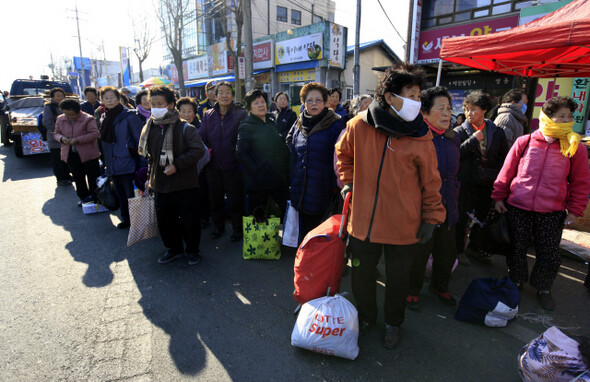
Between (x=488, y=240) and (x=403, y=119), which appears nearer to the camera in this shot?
(x=403, y=119)

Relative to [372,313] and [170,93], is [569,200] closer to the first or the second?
[372,313]

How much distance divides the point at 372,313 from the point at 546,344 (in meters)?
1.11

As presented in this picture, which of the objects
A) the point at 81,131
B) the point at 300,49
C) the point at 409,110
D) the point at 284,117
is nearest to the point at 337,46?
the point at 300,49

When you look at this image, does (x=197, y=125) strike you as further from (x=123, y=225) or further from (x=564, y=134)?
(x=564, y=134)

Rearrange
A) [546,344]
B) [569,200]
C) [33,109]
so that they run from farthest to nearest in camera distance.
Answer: [33,109] → [569,200] → [546,344]

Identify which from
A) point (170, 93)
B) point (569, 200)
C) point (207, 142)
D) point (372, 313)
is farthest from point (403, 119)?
point (207, 142)

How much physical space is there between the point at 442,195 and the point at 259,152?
2176 millimetres

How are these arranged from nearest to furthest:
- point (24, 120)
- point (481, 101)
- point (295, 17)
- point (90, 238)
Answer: point (481, 101) < point (90, 238) < point (24, 120) < point (295, 17)

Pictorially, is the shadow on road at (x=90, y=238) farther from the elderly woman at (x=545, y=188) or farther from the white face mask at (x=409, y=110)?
the elderly woman at (x=545, y=188)

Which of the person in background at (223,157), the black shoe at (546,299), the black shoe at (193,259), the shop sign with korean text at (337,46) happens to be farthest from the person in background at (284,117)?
the shop sign with korean text at (337,46)

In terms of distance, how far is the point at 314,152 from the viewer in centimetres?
339

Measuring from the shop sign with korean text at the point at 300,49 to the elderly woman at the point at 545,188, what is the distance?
586 inches

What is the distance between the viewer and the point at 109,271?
3.78 m

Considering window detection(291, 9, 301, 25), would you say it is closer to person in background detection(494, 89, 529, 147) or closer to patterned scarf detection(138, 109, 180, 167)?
person in background detection(494, 89, 529, 147)
